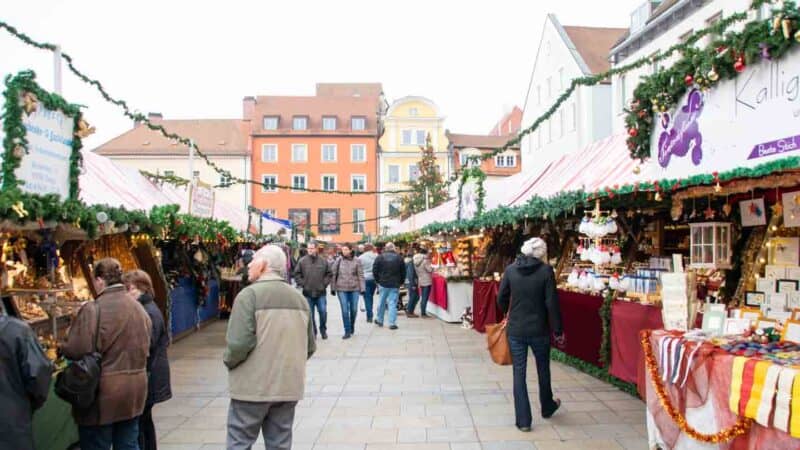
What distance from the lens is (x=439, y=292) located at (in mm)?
13703

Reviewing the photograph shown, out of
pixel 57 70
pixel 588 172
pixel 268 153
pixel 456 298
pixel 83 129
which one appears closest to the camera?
pixel 83 129

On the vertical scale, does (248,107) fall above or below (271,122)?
above

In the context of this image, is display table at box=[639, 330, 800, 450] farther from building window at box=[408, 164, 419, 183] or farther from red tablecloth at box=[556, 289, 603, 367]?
building window at box=[408, 164, 419, 183]

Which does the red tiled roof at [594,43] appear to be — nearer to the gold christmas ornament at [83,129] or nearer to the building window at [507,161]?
the building window at [507,161]

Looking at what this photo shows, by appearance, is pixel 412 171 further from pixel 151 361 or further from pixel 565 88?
pixel 151 361

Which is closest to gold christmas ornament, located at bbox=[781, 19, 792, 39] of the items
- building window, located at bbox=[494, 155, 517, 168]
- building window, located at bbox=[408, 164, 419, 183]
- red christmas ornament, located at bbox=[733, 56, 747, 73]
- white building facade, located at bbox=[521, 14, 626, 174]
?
red christmas ornament, located at bbox=[733, 56, 747, 73]

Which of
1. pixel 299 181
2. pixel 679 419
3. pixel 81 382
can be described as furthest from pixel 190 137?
pixel 679 419

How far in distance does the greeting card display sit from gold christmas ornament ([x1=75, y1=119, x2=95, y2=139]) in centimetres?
607

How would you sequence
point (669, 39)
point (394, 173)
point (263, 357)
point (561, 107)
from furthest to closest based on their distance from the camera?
point (394, 173), point (561, 107), point (669, 39), point (263, 357)

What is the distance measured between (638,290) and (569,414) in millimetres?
1536

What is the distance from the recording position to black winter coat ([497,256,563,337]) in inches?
206

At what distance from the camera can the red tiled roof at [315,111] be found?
154 ft

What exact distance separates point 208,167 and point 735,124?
44948 mm

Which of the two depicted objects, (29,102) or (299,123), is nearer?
(29,102)
